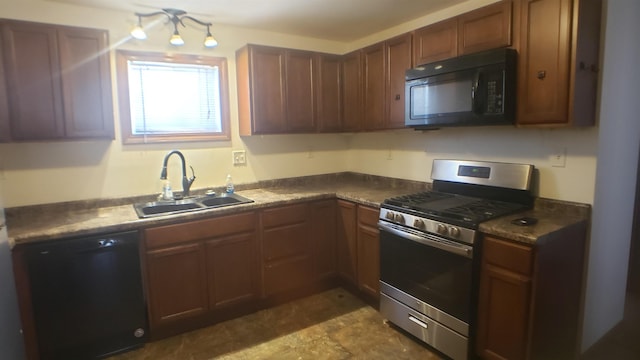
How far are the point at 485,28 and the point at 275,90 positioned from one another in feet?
5.56

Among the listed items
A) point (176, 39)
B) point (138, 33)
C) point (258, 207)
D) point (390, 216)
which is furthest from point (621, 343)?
point (138, 33)

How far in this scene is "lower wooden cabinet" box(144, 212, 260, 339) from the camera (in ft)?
8.06

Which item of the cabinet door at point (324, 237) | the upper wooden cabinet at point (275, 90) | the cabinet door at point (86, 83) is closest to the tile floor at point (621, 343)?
the cabinet door at point (324, 237)

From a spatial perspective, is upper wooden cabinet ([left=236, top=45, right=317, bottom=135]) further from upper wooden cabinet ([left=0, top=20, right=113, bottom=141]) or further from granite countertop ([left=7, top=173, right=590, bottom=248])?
upper wooden cabinet ([left=0, top=20, right=113, bottom=141])

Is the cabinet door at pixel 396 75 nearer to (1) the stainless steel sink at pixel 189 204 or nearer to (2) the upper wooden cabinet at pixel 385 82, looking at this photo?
(2) the upper wooden cabinet at pixel 385 82

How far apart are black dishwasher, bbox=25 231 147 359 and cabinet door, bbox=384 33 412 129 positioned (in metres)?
2.11

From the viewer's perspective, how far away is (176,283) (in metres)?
2.53

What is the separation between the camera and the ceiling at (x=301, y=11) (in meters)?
2.62

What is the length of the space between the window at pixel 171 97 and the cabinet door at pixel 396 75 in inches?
56.5

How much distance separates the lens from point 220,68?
3.20 metres

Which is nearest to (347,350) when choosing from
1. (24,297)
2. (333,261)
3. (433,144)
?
(333,261)

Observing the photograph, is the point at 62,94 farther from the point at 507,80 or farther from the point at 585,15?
the point at 585,15

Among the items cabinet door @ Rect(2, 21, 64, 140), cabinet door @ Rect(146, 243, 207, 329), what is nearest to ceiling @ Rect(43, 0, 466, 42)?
cabinet door @ Rect(2, 21, 64, 140)

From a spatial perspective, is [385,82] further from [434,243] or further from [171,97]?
[171,97]
